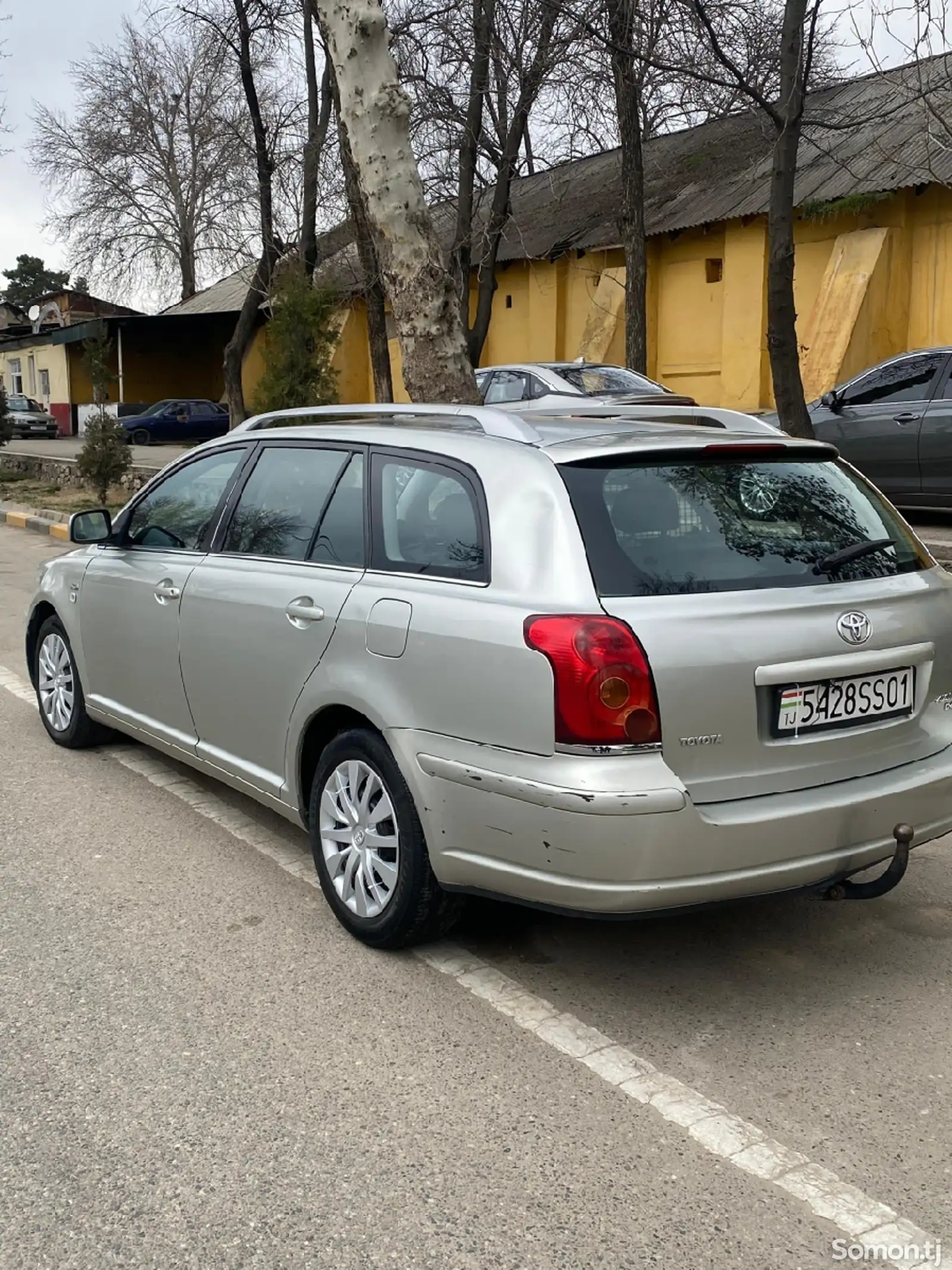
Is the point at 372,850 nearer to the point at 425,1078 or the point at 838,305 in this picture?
the point at 425,1078

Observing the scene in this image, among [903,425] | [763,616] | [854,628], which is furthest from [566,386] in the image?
[763,616]

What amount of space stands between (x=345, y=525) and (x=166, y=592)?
1.16 metres

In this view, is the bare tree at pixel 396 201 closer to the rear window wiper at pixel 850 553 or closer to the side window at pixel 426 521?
the side window at pixel 426 521

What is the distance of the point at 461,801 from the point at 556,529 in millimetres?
789

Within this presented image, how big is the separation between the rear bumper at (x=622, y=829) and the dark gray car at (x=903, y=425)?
8.33 m

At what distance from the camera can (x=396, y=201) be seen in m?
9.05

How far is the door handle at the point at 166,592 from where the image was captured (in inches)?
193

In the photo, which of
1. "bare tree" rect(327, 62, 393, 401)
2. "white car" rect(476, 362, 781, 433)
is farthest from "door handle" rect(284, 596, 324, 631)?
"bare tree" rect(327, 62, 393, 401)

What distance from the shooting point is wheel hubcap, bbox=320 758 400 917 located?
12.3 feet

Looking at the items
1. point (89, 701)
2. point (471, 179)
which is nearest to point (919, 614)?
point (89, 701)

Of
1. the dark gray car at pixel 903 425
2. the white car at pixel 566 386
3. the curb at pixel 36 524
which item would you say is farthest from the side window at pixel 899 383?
the curb at pixel 36 524

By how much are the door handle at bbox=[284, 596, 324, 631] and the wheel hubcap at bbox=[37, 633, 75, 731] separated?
2.29 metres

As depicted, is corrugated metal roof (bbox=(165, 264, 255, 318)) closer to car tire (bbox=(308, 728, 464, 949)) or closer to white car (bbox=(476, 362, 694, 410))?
white car (bbox=(476, 362, 694, 410))

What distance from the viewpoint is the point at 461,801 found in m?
3.40
